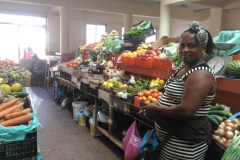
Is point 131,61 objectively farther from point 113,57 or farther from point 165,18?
point 165,18

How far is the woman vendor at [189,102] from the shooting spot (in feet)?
4.12

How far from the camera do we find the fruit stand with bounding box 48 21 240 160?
2003 millimetres

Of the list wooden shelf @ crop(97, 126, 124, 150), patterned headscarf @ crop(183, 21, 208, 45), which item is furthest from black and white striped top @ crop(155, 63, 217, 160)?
wooden shelf @ crop(97, 126, 124, 150)

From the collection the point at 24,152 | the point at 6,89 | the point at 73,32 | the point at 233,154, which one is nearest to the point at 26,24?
the point at 73,32

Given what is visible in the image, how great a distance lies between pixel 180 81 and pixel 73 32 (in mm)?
9128

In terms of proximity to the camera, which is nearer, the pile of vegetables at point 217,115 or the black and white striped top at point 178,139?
the black and white striped top at point 178,139

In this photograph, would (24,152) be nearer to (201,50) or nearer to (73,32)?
(201,50)

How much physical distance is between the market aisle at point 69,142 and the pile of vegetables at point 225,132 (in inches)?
66.9

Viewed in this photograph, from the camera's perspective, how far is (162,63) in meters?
2.80

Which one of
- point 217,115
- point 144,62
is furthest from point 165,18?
point 217,115

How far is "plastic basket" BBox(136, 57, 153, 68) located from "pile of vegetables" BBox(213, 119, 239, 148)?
1399mm

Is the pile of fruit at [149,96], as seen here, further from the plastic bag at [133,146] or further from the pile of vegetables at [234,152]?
the pile of vegetables at [234,152]

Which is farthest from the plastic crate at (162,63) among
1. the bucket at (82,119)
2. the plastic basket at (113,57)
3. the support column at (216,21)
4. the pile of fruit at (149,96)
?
the support column at (216,21)

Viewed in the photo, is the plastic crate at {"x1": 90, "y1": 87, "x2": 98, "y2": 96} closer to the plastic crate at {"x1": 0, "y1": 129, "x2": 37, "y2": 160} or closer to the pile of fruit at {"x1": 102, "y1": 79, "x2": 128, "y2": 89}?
the pile of fruit at {"x1": 102, "y1": 79, "x2": 128, "y2": 89}
